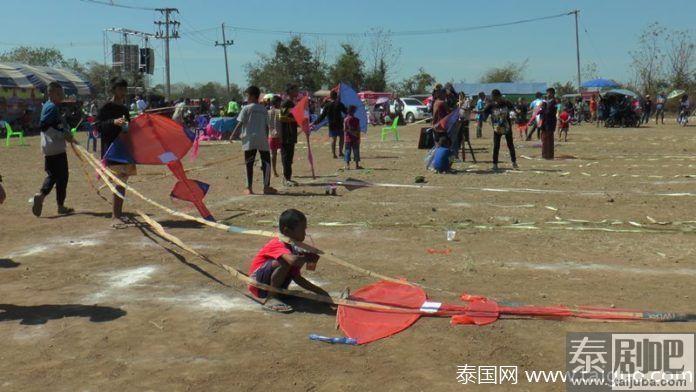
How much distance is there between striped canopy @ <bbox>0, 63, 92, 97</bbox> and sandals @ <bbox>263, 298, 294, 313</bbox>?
35453 mm

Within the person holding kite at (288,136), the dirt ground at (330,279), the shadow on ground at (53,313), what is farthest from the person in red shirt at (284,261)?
the person holding kite at (288,136)

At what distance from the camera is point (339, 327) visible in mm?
4668

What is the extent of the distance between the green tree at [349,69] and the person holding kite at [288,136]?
2287 inches

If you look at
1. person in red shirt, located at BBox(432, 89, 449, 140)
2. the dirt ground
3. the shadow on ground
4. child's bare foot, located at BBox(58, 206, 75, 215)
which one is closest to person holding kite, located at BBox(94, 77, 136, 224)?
the dirt ground

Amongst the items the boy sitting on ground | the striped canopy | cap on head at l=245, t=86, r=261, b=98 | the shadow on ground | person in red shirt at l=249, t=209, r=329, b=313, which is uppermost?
the striped canopy

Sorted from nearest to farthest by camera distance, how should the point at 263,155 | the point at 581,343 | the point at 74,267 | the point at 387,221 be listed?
the point at 581,343, the point at 74,267, the point at 387,221, the point at 263,155

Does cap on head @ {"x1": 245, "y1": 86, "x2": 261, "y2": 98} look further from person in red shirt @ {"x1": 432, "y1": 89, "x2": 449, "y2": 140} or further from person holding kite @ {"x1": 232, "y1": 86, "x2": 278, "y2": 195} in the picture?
person in red shirt @ {"x1": 432, "y1": 89, "x2": 449, "y2": 140}

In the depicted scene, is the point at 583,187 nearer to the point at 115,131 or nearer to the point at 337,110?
Result: the point at 337,110

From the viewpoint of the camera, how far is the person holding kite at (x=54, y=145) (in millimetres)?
8812

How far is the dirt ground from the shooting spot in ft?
13.1

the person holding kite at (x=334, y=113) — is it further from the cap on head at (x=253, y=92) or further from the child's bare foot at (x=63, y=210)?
the child's bare foot at (x=63, y=210)

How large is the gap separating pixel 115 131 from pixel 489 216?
5267 mm

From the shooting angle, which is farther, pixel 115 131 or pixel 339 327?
pixel 115 131

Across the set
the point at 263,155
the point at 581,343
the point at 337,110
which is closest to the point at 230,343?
the point at 581,343
